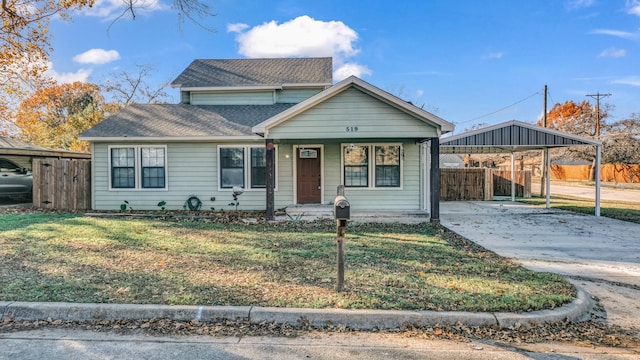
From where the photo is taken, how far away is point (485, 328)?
12.7 feet

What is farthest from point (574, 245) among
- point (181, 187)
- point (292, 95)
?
point (181, 187)

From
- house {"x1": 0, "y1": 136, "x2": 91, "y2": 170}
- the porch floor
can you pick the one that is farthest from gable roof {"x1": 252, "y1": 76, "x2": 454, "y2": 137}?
house {"x1": 0, "y1": 136, "x2": 91, "y2": 170}

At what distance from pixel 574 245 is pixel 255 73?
13.4 metres

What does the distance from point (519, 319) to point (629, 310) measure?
1.72 metres

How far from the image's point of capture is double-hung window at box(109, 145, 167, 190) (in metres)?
13.2

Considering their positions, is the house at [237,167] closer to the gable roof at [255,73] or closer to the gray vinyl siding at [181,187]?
the gray vinyl siding at [181,187]

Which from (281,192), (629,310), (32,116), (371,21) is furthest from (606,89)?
(32,116)

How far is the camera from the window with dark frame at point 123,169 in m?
13.3

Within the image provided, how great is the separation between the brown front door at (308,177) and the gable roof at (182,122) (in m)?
1.84

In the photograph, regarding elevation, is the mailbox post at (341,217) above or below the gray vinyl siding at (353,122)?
below

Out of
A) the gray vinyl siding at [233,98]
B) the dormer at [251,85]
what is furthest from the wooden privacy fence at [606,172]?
the gray vinyl siding at [233,98]

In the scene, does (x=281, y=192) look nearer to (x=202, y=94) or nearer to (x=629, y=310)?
(x=202, y=94)

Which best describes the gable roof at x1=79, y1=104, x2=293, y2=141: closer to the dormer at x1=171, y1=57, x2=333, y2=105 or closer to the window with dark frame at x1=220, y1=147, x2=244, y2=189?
the dormer at x1=171, y1=57, x2=333, y2=105

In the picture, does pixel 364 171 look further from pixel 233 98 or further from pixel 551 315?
pixel 551 315
